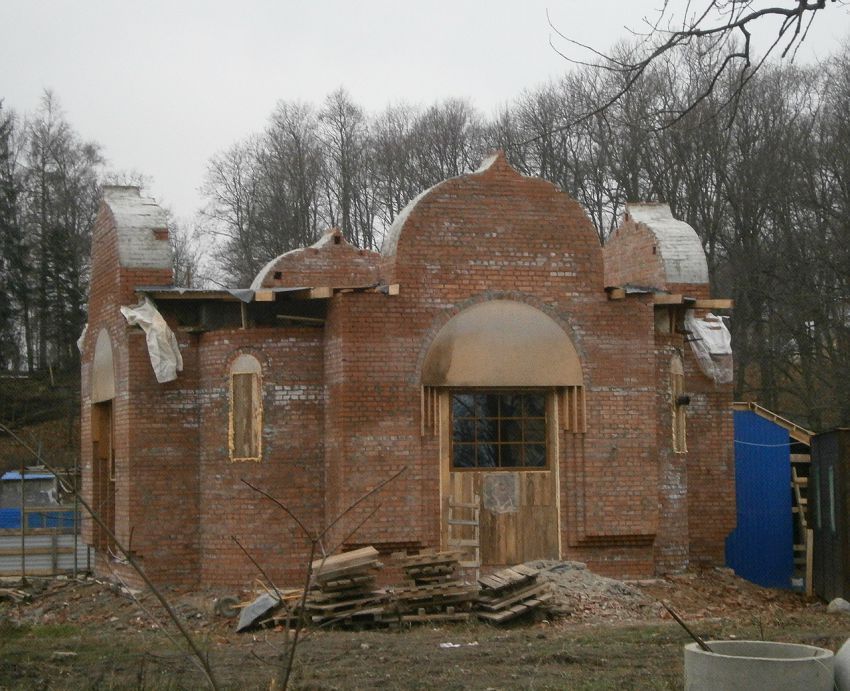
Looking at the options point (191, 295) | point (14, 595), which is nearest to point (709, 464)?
point (191, 295)

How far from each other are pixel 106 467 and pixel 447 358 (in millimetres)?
6636

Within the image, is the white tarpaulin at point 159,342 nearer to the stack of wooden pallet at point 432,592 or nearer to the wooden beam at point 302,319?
the wooden beam at point 302,319

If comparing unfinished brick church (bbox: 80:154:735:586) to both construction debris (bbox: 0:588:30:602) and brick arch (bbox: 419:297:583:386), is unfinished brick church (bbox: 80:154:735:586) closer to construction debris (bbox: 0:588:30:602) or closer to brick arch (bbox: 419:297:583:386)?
brick arch (bbox: 419:297:583:386)

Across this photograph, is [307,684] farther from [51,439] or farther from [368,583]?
[51,439]

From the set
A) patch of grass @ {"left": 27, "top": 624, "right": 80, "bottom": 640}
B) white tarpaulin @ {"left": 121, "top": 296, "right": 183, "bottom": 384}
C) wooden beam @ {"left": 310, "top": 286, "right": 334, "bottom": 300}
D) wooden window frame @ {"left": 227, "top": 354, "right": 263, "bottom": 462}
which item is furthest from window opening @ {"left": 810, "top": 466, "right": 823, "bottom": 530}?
patch of grass @ {"left": 27, "top": 624, "right": 80, "bottom": 640}

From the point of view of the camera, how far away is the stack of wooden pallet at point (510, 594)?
14594 millimetres

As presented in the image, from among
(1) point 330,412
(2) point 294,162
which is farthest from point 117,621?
(2) point 294,162

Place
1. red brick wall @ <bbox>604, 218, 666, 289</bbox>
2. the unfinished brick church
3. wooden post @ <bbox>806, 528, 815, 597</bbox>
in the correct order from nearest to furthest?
1. the unfinished brick church
2. wooden post @ <bbox>806, 528, 815, 597</bbox>
3. red brick wall @ <bbox>604, 218, 666, 289</bbox>

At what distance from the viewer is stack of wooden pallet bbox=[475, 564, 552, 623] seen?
1459 centimetres

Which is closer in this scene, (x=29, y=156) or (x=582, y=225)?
(x=582, y=225)

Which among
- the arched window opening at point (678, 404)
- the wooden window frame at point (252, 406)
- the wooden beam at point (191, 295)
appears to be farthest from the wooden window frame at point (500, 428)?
the wooden beam at point (191, 295)

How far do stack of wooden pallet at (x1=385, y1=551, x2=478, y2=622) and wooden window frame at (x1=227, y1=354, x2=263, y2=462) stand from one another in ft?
10.5

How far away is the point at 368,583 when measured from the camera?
14.5m

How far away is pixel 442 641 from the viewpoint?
13.3 m
